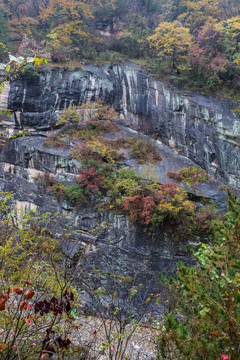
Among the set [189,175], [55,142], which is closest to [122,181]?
[189,175]

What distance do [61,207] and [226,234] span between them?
908cm

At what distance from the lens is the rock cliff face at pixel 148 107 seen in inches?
472

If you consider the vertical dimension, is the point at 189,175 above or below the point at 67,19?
below

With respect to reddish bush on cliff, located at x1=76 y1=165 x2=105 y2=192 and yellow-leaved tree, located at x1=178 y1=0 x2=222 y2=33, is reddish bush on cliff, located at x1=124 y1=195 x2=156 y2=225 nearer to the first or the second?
reddish bush on cliff, located at x1=76 y1=165 x2=105 y2=192

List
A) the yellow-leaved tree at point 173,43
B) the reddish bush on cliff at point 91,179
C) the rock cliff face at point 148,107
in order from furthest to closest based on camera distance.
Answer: the yellow-leaved tree at point 173,43 → the rock cliff face at point 148,107 → the reddish bush on cliff at point 91,179

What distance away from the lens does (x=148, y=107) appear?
14.4m

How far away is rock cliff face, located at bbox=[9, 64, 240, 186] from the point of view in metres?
12.0

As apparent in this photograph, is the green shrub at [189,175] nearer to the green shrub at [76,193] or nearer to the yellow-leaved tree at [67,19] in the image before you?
the green shrub at [76,193]

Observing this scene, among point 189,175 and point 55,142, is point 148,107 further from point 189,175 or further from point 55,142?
point 55,142

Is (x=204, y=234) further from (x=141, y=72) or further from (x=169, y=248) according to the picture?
(x=141, y=72)

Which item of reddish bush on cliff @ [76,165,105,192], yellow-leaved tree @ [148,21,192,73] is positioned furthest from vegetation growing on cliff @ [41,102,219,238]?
yellow-leaved tree @ [148,21,192,73]

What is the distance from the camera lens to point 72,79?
48.4ft

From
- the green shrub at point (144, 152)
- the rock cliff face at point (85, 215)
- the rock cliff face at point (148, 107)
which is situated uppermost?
the rock cliff face at point (148, 107)

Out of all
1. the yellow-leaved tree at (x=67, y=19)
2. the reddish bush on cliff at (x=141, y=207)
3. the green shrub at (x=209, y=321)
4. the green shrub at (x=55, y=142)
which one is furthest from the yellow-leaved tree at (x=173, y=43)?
the green shrub at (x=209, y=321)
